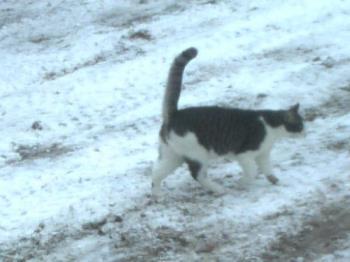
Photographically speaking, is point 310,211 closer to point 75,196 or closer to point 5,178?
point 75,196

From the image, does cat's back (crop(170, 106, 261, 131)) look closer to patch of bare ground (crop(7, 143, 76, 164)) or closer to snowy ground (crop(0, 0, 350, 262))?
snowy ground (crop(0, 0, 350, 262))

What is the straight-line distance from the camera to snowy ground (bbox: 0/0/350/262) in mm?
6492

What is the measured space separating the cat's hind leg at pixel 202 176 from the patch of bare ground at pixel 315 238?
1099 mm

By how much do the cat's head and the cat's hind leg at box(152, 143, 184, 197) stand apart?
1.21 meters

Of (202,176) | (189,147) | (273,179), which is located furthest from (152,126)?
(189,147)

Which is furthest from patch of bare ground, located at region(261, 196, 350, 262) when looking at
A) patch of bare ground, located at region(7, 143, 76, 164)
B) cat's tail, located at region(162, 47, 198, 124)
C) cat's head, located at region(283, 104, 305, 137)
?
patch of bare ground, located at region(7, 143, 76, 164)

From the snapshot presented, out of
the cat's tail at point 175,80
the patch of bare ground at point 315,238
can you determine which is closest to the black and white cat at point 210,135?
the cat's tail at point 175,80

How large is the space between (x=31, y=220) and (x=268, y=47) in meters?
6.00

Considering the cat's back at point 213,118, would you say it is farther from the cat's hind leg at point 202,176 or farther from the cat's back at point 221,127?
the cat's hind leg at point 202,176

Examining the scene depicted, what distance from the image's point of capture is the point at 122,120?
388 inches

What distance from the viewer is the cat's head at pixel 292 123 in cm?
730

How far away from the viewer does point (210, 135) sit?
6.85 meters

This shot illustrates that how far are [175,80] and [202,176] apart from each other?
107cm

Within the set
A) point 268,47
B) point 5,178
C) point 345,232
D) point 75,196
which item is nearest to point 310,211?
point 345,232
